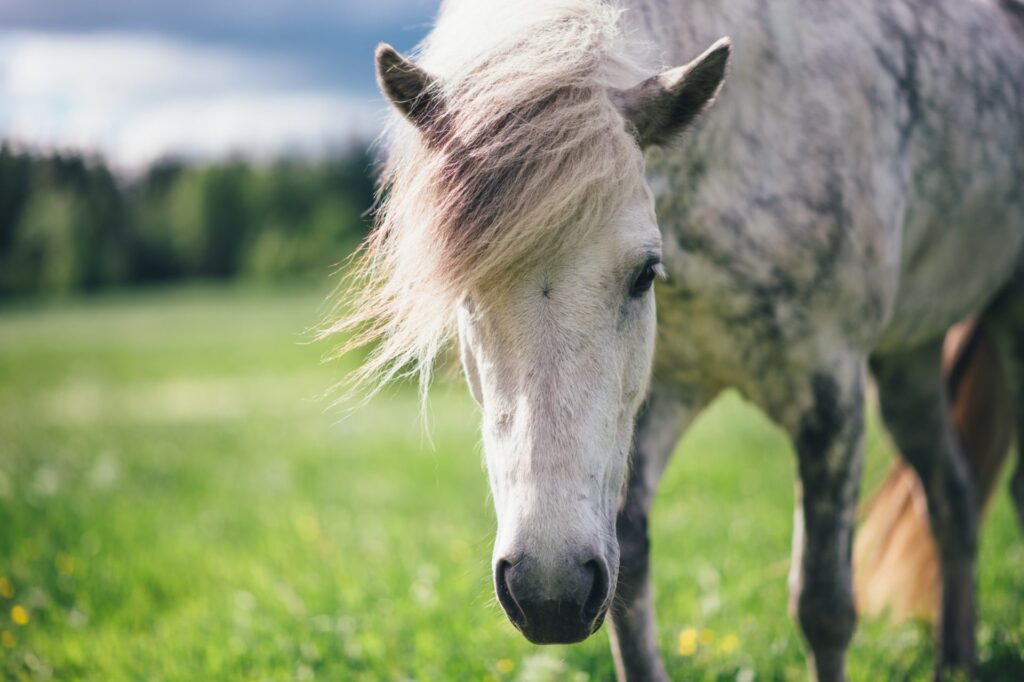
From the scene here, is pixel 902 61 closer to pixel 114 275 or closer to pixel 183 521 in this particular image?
pixel 183 521

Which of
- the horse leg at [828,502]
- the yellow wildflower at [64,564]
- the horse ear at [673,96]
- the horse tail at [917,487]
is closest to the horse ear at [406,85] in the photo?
the horse ear at [673,96]

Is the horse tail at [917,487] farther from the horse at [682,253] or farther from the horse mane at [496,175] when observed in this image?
the horse mane at [496,175]

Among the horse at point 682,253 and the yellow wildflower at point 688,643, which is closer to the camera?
the horse at point 682,253

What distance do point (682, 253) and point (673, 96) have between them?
53 cm

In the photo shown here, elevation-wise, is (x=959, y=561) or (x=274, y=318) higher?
(x=959, y=561)

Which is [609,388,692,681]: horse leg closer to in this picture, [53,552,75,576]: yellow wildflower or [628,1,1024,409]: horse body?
[628,1,1024,409]: horse body

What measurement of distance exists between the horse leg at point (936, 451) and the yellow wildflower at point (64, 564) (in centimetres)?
394

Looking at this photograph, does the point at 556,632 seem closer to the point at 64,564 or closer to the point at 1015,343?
the point at 1015,343

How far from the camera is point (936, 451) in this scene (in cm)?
349

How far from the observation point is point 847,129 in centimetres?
247

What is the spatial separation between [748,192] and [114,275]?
88.4ft

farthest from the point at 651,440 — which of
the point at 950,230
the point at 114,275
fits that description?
the point at 114,275

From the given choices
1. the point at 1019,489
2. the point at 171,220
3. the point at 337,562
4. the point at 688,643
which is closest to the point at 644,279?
the point at 688,643

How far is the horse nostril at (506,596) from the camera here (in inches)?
65.1
